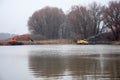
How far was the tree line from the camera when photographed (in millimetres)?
69225

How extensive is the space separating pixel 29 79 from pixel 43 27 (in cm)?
8010

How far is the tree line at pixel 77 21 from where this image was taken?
6922cm

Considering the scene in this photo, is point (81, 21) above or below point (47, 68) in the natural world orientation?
above

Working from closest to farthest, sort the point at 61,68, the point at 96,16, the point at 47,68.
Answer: the point at 61,68 → the point at 47,68 → the point at 96,16

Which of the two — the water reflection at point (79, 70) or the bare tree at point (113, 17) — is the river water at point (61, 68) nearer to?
the water reflection at point (79, 70)

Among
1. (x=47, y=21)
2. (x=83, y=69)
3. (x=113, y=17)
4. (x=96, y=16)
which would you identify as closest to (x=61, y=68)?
(x=83, y=69)

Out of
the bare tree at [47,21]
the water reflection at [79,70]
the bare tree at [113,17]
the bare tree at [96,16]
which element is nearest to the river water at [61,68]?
the water reflection at [79,70]

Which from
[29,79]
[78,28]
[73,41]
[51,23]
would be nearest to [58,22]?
[51,23]

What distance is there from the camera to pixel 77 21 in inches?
3034

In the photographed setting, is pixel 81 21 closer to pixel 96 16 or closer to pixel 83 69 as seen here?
pixel 96 16

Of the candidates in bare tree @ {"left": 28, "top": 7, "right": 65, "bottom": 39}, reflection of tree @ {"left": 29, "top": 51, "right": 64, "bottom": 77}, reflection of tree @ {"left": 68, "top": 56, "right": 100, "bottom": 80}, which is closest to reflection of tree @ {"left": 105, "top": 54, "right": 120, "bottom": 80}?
reflection of tree @ {"left": 68, "top": 56, "right": 100, "bottom": 80}

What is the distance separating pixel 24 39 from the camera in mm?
75562

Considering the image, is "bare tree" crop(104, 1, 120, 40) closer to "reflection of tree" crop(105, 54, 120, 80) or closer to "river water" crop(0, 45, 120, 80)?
"river water" crop(0, 45, 120, 80)

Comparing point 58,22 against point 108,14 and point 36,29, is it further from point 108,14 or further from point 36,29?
point 108,14
